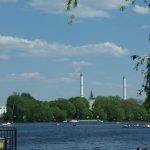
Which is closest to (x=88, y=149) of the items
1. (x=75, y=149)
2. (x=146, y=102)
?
(x=75, y=149)

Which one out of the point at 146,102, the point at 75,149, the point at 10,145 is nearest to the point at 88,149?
the point at 75,149

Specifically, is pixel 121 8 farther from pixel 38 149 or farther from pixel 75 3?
pixel 38 149

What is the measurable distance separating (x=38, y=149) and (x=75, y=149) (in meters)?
4.78

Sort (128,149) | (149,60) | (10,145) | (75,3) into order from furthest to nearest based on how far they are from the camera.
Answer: (128,149) → (10,145) → (149,60) → (75,3)

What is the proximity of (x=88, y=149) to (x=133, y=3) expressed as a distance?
Answer: 60.1 m

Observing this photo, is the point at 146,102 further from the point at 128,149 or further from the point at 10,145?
the point at 128,149

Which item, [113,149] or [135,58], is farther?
[113,149]

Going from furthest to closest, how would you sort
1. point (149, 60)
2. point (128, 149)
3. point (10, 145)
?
1. point (128, 149)
2. point (10, 145)
3. point (149, 60)

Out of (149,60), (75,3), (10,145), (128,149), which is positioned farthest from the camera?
(128,149)

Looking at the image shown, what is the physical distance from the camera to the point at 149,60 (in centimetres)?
1284

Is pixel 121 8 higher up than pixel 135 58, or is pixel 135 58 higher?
pixel 121 8

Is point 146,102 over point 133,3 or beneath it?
beneath

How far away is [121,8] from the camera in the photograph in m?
12.4

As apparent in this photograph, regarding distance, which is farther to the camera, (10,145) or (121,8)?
(10,145)
